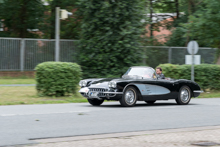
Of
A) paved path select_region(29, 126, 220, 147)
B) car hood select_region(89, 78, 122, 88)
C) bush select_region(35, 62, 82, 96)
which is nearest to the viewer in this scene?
paved path select_region(29, 126, 220, 147)

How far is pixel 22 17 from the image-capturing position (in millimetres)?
29312

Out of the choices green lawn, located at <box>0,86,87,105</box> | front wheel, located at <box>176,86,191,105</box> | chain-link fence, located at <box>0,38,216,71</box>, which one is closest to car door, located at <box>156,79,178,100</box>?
front wheel, located at <box>176,86,191,105</box>

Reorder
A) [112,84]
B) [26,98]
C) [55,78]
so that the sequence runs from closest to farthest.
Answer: [112,84] → [26,98] → [55,78]

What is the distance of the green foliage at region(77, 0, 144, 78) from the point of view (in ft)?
74.6

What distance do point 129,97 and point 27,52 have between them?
46.0 ft

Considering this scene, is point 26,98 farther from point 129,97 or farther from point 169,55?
point 169,55

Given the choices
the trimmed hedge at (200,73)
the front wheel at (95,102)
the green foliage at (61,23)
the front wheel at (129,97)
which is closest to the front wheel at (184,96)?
the front wheel at (129,97)

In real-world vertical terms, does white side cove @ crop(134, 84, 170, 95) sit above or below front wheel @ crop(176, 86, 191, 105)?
above

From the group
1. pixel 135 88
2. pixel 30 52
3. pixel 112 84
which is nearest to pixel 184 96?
pixel 135 88

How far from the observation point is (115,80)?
493 inches

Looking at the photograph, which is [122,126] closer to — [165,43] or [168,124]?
[168,124]

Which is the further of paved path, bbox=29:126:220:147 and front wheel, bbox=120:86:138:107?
front wheel, bbox=120:86:138:107

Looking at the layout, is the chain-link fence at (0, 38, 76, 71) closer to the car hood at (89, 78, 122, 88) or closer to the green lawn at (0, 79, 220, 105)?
the green lawn at (0, 79, 220, 105)

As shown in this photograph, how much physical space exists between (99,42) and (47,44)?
442 centimetres
